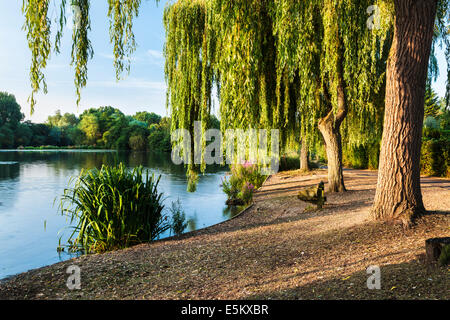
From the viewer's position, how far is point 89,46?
3.32 metres

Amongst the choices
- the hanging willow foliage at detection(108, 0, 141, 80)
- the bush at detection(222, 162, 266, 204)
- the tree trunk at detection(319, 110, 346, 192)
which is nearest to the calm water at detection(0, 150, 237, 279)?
the bush at detection(222, 162, 266, 204)

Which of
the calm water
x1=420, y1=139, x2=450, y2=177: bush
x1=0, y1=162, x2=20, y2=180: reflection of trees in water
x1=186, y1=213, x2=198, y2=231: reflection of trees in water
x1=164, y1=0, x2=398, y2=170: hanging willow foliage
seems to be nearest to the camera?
x1=164, y1=0, x2=398, y2=170: hanging willow foliage

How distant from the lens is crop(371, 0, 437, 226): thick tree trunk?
12.9 ft

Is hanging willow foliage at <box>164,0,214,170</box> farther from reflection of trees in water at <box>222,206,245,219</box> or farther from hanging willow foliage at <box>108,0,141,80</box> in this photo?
hanging willow foliage at <box>108,0,141,80</box>

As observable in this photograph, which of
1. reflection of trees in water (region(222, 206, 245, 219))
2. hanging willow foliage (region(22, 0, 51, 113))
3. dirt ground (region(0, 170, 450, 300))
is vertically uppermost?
hanging willow foliage (region(22, 0, 51, 113))

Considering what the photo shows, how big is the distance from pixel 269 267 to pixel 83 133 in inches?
2679

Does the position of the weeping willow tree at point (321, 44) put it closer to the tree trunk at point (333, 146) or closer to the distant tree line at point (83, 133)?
the tree trunk at point (333, 146)

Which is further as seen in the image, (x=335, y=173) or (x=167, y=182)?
(x=167, y=182)

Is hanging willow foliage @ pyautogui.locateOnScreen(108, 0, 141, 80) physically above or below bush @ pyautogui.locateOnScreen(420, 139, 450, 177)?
above

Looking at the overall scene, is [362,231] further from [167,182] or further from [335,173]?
[167,182]

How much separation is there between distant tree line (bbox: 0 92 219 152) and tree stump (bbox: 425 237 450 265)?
1866 inches

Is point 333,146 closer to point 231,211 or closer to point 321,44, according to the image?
point 321,44
